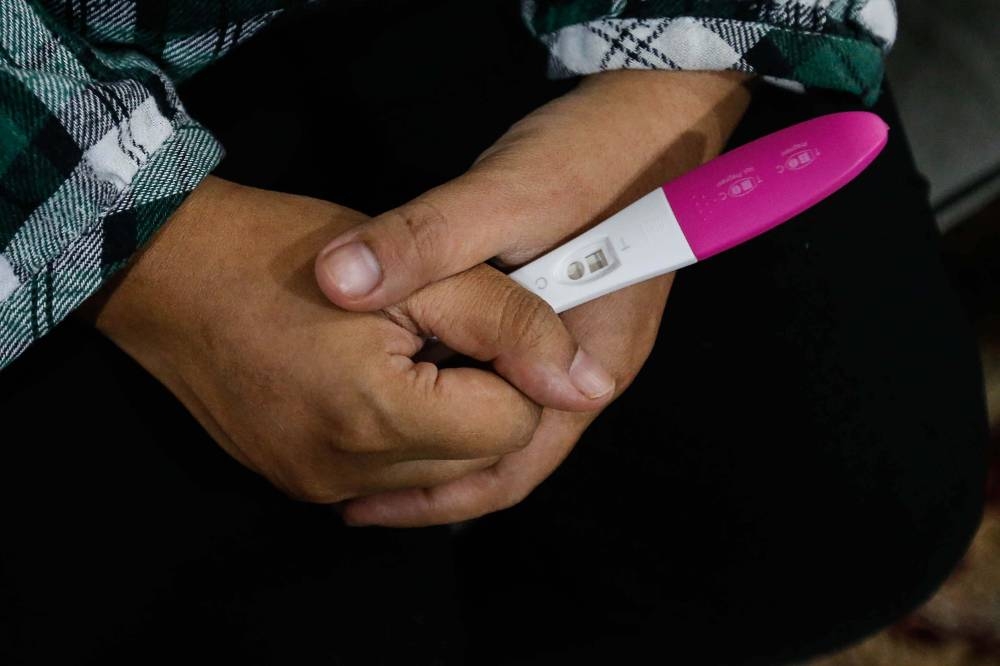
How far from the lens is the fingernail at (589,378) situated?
458 mm

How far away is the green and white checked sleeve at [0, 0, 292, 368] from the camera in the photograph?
0.38 metres

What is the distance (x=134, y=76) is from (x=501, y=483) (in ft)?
1.01

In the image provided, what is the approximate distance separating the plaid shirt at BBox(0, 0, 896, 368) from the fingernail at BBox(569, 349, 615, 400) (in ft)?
0.61

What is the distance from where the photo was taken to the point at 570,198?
19.3 inches

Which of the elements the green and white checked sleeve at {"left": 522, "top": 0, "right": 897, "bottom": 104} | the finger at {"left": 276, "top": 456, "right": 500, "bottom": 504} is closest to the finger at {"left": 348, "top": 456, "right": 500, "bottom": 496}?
the finger at {"left": 276, "top": 456, "right": 500, "bottom": 504}

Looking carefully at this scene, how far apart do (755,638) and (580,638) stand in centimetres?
11

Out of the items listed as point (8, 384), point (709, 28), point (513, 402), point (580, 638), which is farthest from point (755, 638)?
point (8, 384)

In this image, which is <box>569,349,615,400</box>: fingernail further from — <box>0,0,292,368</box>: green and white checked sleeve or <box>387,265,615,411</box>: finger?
<box>0,0,292,368</box>: green and white checked sleeve

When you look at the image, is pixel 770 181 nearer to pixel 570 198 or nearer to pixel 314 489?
pixel 570 198

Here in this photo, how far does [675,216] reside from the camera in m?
0.43

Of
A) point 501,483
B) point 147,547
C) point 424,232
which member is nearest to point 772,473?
point 501,483

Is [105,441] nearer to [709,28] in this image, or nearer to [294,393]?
[294,393]

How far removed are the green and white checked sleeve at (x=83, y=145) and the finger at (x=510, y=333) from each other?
0.45ft

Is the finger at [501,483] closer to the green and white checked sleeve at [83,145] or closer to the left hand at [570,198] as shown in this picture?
the left hand at [570,198]
